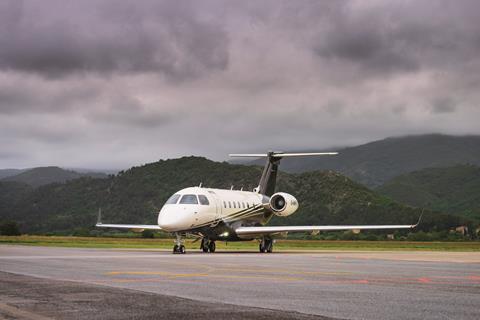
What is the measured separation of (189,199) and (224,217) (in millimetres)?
4006

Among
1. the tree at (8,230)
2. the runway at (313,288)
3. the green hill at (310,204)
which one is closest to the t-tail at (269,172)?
the runway at (313,288)

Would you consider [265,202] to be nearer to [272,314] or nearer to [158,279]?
[158,279]

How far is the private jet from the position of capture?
41719mm

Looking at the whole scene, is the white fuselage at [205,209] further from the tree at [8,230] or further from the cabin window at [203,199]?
the tree at [8,230]

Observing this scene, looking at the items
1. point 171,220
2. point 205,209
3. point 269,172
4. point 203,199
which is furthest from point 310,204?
point 171,220

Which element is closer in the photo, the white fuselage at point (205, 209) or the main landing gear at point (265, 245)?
the white fuselage at point (205, 209)

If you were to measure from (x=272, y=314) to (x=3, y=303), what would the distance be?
473 centimetres

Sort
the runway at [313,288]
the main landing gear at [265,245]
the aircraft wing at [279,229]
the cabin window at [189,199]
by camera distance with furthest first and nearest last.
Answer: the main landing gear at [265,245], the aircraft wing at [279,229], the cabin window at [189,199], the runway at [313,288]

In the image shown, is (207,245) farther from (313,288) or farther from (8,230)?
(8,230)

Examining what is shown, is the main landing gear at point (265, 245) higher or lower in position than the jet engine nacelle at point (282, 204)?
lower

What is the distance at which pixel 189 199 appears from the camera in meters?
42.8

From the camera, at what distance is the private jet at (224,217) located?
1642 inches

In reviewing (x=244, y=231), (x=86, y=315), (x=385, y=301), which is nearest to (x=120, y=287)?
(x=86, y=315)

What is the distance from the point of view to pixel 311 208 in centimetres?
15488
